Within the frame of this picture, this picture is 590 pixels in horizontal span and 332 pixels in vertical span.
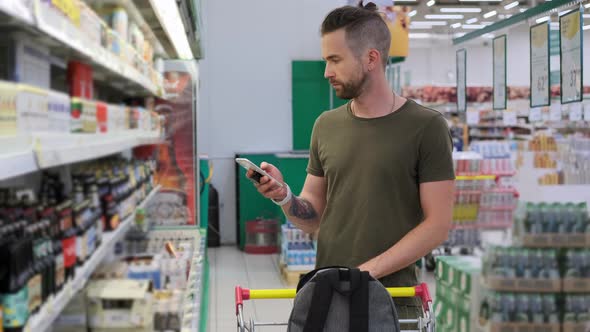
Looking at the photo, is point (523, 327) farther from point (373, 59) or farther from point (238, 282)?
point (238, 282)

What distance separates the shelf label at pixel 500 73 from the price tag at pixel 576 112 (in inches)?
104

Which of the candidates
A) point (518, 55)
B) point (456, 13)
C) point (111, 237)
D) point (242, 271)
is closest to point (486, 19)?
point (456, 13)

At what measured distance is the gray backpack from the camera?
7.34 feet

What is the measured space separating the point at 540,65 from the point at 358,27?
5.69 metres

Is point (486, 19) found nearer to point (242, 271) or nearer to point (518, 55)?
point (518, 55)

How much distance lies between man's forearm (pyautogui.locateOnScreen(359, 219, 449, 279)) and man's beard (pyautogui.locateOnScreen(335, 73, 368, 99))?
0.51 metres

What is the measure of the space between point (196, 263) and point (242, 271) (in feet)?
11.7

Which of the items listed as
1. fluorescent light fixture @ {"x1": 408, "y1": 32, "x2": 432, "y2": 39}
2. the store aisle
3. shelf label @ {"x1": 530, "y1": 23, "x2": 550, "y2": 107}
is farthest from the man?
fluorescent light fixture @ {"x1": 408, "y1": 32, "x2": 432, "y2": 39}

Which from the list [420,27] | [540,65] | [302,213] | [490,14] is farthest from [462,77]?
[420,27]

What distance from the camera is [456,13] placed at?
20422 millimetres

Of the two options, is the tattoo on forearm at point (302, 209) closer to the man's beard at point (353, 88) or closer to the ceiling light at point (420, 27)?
the man's beard at point (353, 88)

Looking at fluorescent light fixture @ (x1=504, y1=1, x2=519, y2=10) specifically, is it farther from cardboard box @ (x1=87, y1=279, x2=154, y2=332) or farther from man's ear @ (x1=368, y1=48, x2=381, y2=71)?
cardboard box @ (x1=87, y1=279, x2=154, y2=332)

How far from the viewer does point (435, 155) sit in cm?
250

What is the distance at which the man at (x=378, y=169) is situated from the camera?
2.48 metres
